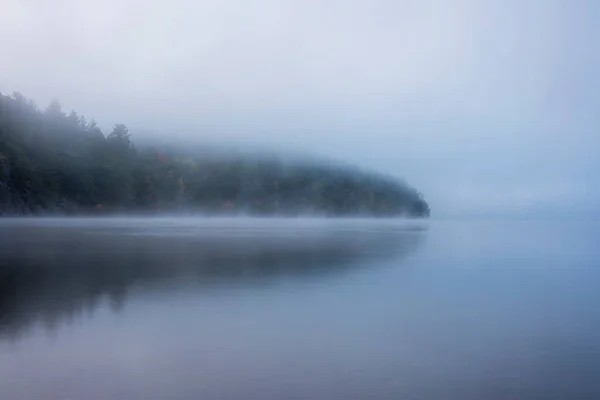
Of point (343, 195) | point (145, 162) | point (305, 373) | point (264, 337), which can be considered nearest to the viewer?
point (305, 373)

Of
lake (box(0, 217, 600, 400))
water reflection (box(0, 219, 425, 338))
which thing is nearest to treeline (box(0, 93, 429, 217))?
water reflection (box(0, 219, 425, 338))

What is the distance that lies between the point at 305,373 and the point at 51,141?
8005 cm

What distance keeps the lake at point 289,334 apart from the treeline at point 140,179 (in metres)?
57.5

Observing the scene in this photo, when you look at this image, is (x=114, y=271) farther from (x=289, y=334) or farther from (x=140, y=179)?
(x=140, y=179)

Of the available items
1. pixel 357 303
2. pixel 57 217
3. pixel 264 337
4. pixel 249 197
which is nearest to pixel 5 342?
pixel 264 337

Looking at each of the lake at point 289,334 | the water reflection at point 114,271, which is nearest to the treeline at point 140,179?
the water reflection at point 114,271

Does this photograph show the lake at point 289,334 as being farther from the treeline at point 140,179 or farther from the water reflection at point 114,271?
the treeline at point 140,179

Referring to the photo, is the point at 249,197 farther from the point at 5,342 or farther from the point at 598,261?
the point at 5,342

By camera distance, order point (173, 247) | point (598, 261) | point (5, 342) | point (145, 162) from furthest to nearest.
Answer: point (145, 162) < point (173, 247) < point (598, 261) < point (5, 342)

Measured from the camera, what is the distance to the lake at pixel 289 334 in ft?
21.6

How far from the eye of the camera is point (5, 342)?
8133 millimetres

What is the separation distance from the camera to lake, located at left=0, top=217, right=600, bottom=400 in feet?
21.6

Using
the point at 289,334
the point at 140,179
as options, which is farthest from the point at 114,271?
the point at 140,179

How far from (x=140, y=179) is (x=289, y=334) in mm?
82613
